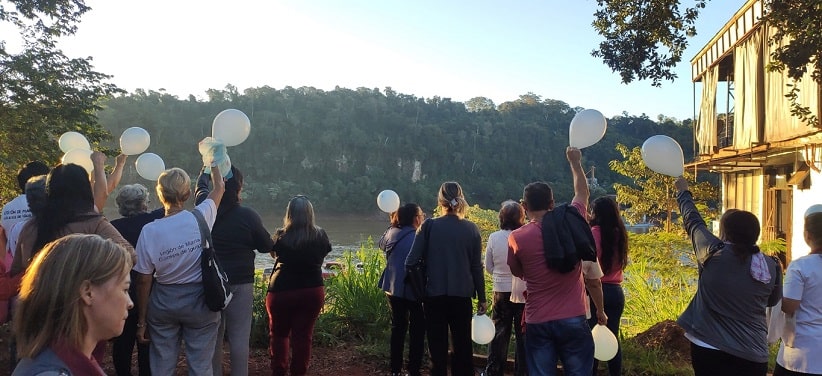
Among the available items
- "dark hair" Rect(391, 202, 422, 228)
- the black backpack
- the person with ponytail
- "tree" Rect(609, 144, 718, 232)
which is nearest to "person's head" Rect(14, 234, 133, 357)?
the black backpack

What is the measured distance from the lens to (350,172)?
74812 mm

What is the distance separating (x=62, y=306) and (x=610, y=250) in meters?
3.36

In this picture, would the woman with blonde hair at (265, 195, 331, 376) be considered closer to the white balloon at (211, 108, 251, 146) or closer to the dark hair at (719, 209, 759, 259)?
the white balloon at (211, 108, 251, 146)

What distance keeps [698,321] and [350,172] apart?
72717 mm

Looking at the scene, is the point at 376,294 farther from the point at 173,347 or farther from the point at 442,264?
the point at 173,347

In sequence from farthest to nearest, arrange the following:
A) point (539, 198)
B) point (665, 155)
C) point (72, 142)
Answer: point (72, 142)
point (665, 155)
point (539, 198)

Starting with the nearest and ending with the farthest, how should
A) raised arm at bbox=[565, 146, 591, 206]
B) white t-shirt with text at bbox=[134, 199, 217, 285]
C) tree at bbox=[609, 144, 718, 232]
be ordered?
white t-shirt with text at bbox=[134, 199, 217, 285]
raised arm at bbox=[565, 146, 591, 206]
tree at bbox=[609, 144, 718, 232]

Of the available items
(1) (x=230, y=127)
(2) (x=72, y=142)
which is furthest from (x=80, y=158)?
(1) (x=230, y=127)

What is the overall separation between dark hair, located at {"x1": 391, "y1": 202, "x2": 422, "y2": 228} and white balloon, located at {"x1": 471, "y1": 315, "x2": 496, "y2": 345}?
965 mm

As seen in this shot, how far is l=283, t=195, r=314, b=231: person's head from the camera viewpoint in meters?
3.86

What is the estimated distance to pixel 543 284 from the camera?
10.2 feet

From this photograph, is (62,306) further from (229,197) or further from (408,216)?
(408,216)

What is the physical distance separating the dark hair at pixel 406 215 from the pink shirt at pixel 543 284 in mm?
1500

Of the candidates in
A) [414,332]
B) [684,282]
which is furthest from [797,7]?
[684,282]
